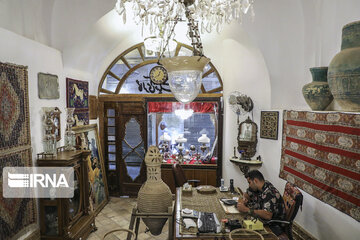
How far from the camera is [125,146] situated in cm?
559

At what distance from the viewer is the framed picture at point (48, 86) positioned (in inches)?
130

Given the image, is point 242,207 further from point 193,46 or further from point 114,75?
point 114,75

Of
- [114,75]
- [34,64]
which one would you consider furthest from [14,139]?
[114,75]

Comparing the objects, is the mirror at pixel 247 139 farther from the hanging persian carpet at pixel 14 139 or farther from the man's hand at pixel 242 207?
the hanging persian carpet at pixel 14 139

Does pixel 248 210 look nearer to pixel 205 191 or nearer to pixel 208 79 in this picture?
pixel 205 191

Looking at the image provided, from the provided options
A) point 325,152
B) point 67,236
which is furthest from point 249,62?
point 67,236

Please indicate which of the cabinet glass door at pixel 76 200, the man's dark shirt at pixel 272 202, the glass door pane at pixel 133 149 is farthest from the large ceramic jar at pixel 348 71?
the glass door pane at pixel 133 149

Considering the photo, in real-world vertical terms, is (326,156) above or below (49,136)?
below

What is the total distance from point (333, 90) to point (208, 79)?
11.7 ft

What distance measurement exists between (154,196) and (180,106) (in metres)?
2.83

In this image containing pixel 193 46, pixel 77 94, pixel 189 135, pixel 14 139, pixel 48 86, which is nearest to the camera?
pixel 193 46

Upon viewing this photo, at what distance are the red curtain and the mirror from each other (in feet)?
3.15

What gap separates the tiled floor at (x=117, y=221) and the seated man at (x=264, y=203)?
1.63 metres

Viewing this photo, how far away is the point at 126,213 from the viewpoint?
4.79 meters
